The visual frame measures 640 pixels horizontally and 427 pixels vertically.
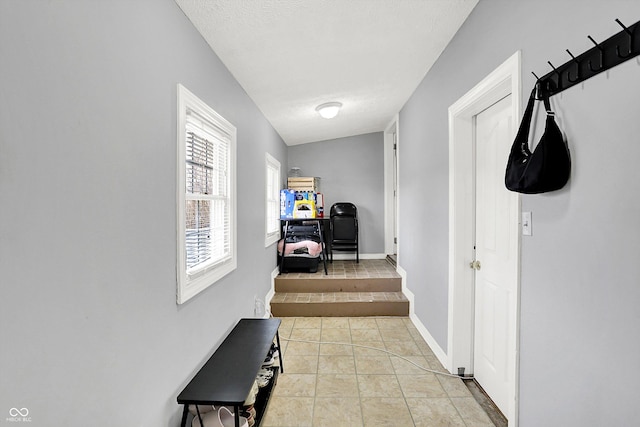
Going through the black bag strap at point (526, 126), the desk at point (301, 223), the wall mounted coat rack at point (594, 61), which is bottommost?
the desk at point (301, 223)

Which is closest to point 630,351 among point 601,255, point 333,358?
point 601,255

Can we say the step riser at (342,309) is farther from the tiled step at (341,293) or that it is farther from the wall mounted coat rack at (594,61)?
the wall mounted coat rack at (594,61)

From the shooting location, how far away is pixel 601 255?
105 cm

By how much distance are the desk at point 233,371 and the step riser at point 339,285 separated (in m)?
1.83

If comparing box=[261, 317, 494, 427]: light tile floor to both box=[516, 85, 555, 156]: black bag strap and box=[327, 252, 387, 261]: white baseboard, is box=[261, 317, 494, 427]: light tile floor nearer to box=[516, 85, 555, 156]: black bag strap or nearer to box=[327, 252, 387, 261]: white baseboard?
box=[516, 85, 555, 156]: black bag strap

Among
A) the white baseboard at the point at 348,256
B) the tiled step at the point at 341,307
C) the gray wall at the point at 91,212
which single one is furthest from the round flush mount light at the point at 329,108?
the white baseboard at the point at 348,256

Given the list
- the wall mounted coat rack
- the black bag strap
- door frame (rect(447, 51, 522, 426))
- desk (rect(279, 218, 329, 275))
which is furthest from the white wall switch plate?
desk (rect(279, 218, 329, 275))

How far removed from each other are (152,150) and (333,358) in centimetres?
230

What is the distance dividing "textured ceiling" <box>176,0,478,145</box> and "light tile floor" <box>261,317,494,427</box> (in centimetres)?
253

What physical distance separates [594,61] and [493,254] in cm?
134

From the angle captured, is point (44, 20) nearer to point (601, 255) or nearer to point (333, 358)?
point (601, 255)

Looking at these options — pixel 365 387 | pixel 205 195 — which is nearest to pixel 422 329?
pixel 365 387

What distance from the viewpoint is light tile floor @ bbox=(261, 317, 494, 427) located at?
1.98m

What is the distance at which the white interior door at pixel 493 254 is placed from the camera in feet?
6.25
